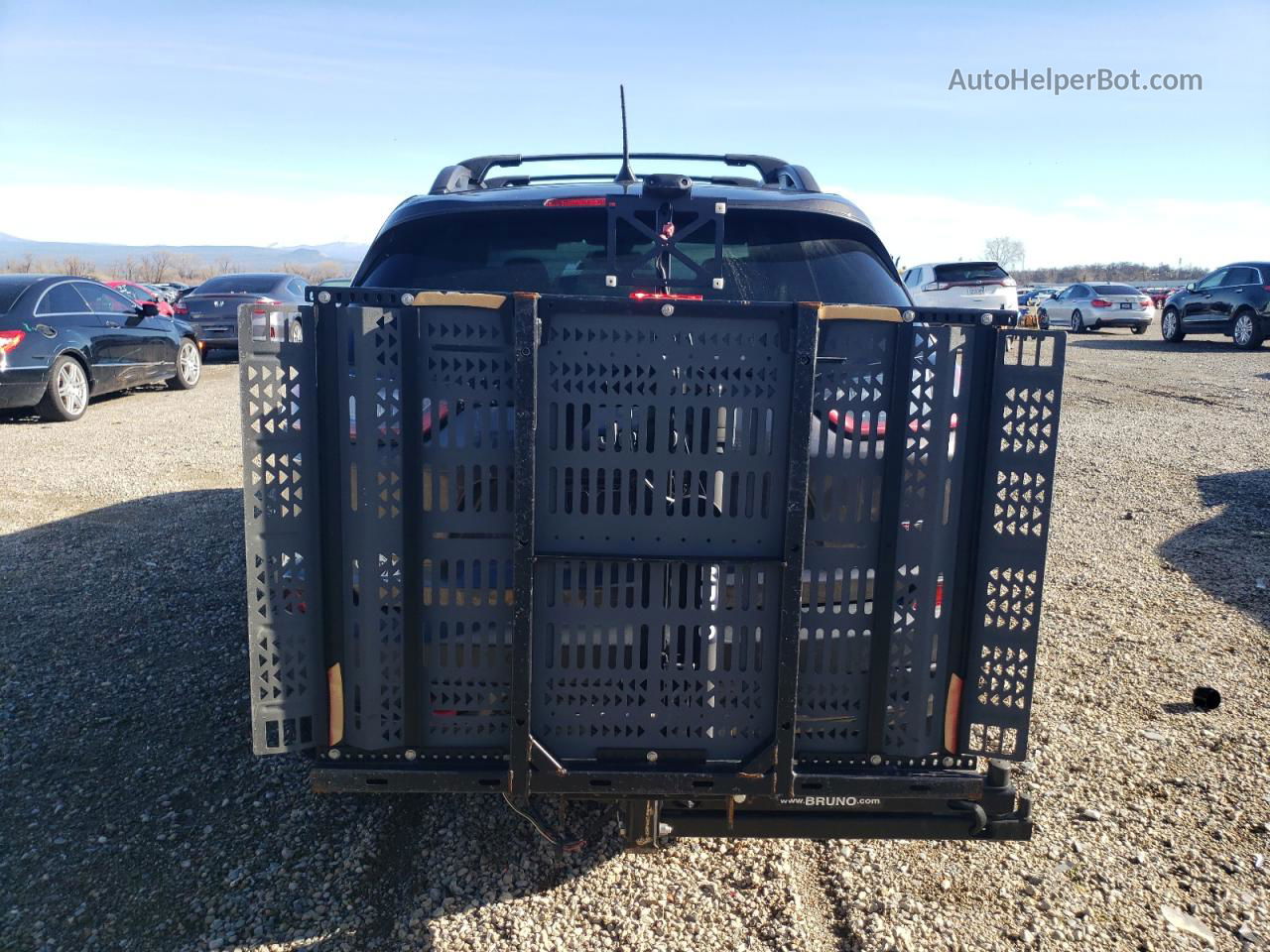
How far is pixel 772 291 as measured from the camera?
3.24 metres

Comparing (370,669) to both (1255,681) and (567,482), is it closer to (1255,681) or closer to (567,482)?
(567,482)

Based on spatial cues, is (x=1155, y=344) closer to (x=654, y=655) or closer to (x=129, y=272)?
(x=654, y=655)

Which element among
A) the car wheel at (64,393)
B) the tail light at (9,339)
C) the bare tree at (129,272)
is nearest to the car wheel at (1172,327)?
the car wheel at (64,393)

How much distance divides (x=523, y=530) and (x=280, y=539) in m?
0.59

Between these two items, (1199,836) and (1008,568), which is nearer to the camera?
(1008,568)

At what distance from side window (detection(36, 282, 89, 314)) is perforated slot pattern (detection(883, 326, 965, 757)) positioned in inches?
442

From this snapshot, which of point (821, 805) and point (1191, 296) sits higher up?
point (1191, 296)

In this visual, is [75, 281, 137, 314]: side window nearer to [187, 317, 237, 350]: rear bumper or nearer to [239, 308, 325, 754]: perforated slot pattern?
[187, 317, 237, 350]: rear bumper

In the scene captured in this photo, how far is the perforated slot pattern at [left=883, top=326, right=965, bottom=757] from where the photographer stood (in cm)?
220

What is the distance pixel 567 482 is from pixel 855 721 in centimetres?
95

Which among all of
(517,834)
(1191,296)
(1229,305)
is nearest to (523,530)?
(517,834)

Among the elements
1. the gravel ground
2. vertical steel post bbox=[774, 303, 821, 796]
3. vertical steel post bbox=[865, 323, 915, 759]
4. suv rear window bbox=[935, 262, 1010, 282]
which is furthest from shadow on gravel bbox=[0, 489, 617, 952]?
suv rear window bbox=[935, 262, 1010, 282]

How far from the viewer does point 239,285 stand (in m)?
18.1

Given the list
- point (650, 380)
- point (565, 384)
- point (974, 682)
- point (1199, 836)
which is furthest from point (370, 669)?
point (1199, 836)
